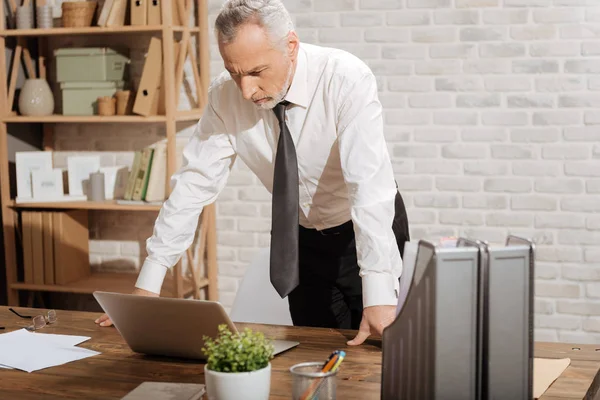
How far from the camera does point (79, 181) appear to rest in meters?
4.16

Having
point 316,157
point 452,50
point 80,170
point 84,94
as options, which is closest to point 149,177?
Result: point 80,170

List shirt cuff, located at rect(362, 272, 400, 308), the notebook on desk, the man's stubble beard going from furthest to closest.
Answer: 1. the man's stubble beard
2. shirt cuff, located at rect(362, 272, 400, 308)
3. the notebook on desk

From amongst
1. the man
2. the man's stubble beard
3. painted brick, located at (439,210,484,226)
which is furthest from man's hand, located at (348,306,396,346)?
painted brick, located at (439,210,484,226)

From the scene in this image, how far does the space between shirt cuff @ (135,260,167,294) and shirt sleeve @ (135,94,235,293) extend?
2 centimetres

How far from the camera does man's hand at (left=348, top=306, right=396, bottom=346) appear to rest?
1.94 meters

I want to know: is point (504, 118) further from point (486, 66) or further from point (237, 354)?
point (237, 354)

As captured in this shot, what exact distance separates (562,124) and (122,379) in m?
2.49

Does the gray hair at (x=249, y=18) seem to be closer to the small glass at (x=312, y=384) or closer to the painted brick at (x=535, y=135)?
the small glass at (x=312, y=384)

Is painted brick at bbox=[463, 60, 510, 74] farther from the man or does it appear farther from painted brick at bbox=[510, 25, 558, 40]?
the man

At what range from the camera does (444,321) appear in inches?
53.7

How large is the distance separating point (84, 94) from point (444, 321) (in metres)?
3.09

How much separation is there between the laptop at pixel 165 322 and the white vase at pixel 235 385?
256 mm

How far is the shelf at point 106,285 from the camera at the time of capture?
399cm

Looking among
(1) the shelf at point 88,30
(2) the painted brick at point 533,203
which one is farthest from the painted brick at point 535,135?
(1) the shelf at point 88,30
